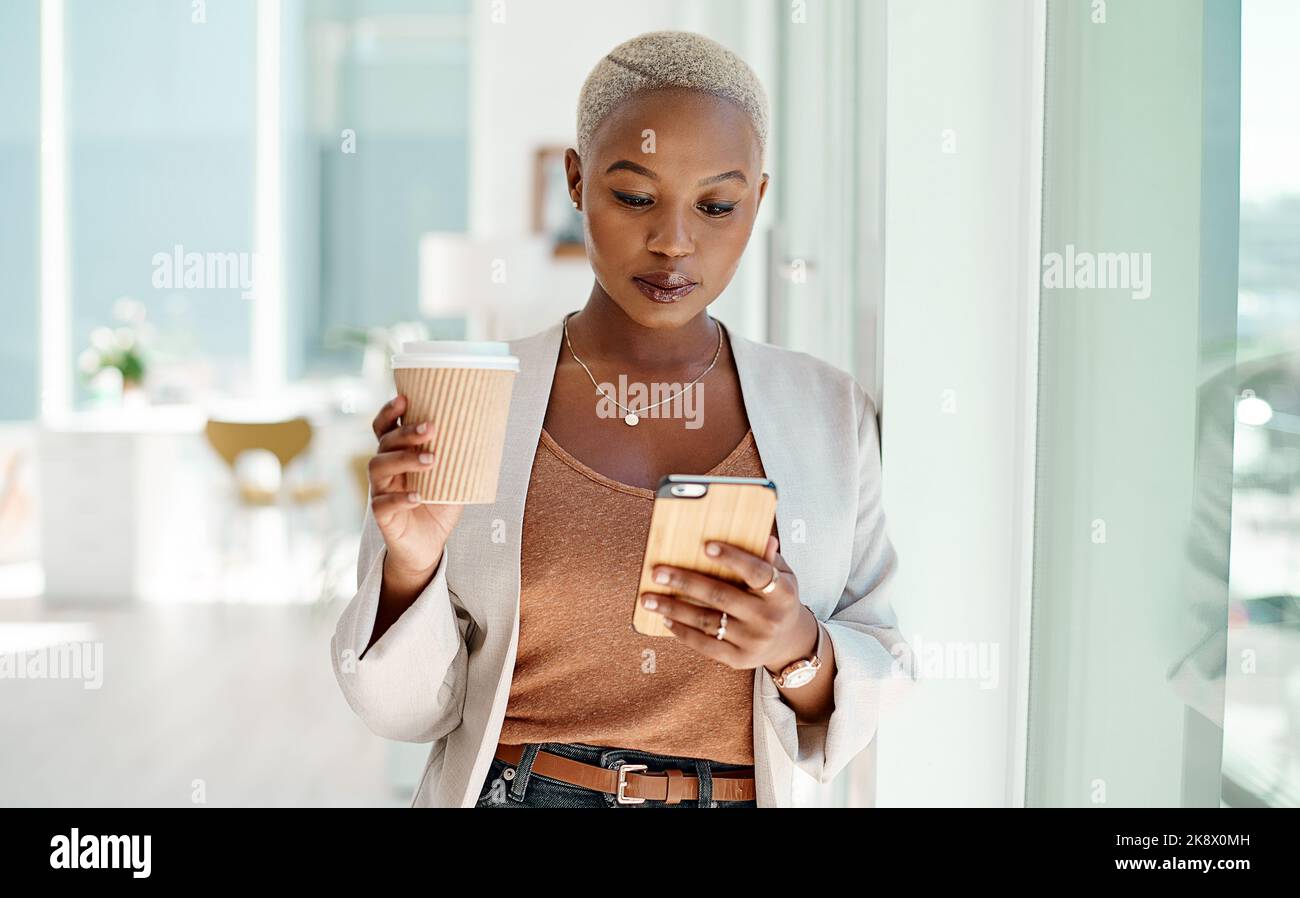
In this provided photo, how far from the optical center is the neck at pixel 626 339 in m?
1.25

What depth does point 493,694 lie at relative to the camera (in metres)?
1.15

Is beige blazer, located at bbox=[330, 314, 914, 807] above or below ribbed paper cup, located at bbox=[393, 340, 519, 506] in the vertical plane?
below

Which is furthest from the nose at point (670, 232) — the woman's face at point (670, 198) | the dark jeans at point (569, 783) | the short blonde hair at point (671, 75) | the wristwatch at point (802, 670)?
the dark jeans at point (569, 783)

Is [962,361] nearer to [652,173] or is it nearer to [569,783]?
[652,173]

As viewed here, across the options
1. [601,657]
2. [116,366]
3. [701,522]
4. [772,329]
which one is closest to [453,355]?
[701,522]

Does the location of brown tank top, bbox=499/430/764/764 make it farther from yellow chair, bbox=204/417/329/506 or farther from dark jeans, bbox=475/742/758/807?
yellow chair, bbox=204/417/329/506

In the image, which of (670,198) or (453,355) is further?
(670,198)

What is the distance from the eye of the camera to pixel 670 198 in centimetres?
110

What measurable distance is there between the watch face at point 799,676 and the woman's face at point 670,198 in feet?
1.18

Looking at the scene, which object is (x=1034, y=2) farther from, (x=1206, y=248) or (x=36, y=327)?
(x=36, y=327)

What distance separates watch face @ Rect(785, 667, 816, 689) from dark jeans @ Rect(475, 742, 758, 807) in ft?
0.46

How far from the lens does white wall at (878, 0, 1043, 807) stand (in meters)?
1.47

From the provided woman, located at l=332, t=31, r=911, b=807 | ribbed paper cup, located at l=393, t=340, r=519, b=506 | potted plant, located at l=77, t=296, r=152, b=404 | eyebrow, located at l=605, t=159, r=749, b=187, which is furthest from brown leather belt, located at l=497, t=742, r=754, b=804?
potted plant, located at l=77, t=296, r=152, b=404

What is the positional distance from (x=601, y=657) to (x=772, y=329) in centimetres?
200
